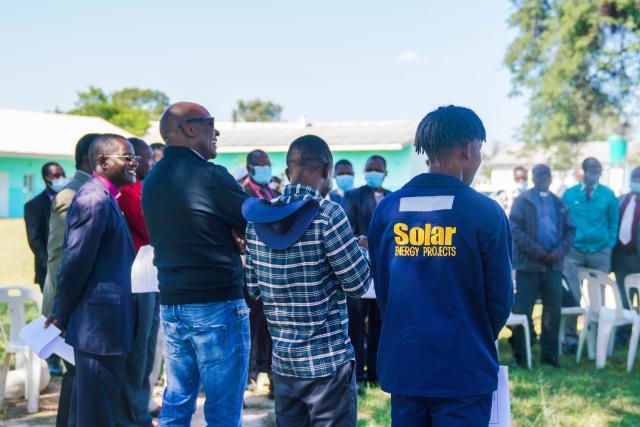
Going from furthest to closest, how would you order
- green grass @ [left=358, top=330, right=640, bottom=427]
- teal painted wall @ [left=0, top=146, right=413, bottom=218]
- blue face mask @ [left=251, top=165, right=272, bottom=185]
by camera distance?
1. teal painted wall @ [left=0, top=146, right=413, bottom=218]
2. blue face mask @ [left=251, top=165, right=272, bottom=185]
3. green grass @ [left=358, top=330, right=640, bottom=427]

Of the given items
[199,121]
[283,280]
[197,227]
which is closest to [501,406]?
[283,280]

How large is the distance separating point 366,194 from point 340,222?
3.45 metres

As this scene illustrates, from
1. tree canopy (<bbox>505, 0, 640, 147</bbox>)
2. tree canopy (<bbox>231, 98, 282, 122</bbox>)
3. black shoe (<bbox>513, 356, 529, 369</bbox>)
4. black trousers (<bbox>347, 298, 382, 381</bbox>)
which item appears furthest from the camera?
tree canopy (<bbox>231, 98, 282, 122</bbox>)

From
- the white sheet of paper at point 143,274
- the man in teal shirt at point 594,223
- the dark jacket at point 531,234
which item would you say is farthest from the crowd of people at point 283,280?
the man in teal shirt at point 594,223

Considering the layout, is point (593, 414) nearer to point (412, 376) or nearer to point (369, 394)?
point (369, 394)

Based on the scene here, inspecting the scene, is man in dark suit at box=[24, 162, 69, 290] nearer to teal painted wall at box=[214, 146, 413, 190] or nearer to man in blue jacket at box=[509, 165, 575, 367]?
man in blue jacket at box=[509, 165, 575, 367]

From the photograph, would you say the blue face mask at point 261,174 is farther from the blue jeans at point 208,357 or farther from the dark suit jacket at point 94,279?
the blue jeans at point 208,357

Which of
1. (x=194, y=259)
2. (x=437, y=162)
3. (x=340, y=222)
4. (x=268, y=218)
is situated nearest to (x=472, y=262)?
Result: (x=437, y=162)

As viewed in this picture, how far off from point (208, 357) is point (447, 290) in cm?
143

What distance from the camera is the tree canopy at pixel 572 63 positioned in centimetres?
2523

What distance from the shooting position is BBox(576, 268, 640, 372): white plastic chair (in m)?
7.10

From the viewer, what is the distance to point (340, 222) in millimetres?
3002

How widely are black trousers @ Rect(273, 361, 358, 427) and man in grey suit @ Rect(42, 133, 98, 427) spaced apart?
5.96 feet

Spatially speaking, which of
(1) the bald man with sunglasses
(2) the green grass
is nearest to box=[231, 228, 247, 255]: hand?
(1) the bald man with sunglasses
